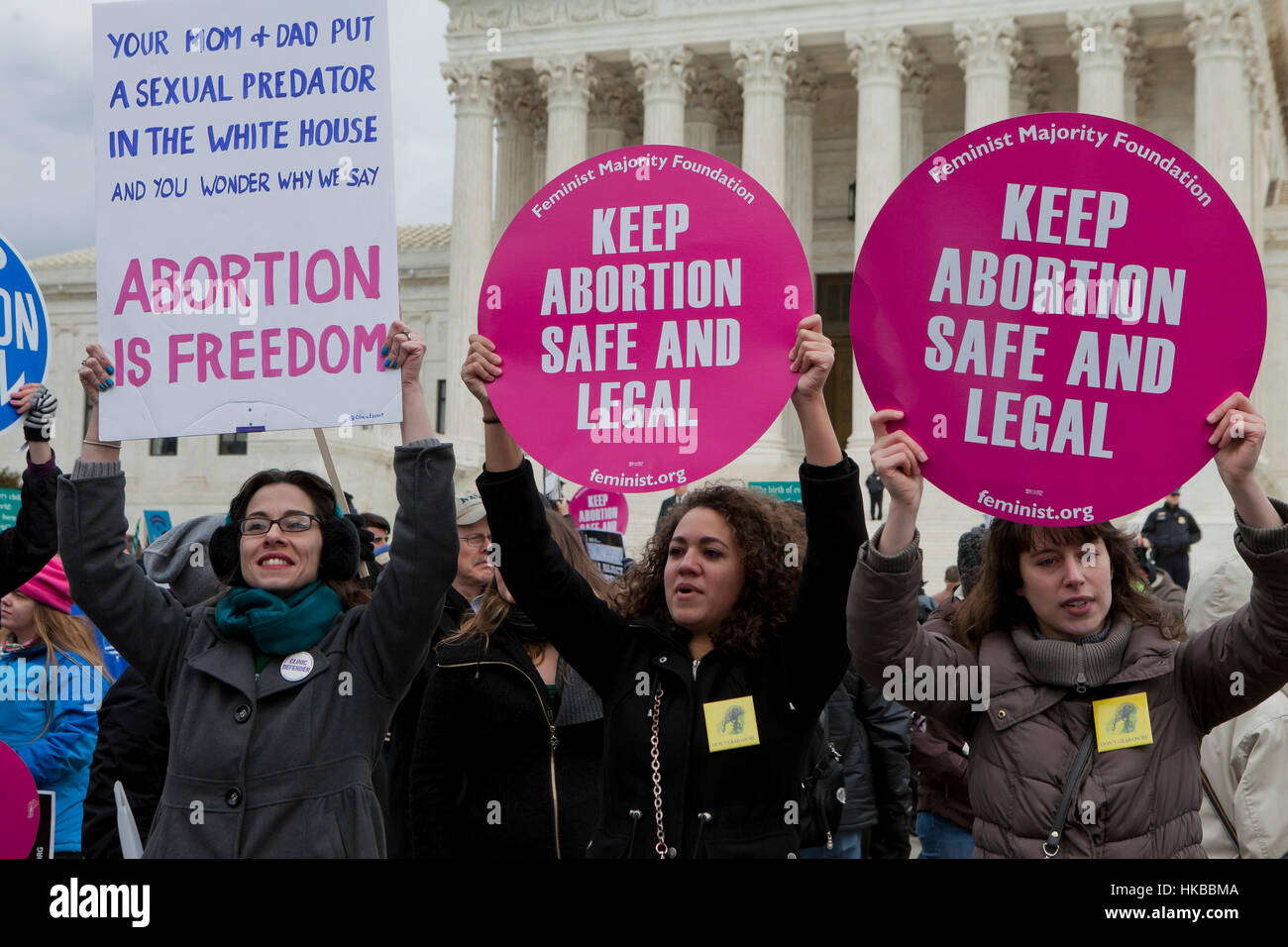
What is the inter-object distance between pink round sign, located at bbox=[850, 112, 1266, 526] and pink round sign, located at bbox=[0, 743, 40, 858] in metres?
2.63

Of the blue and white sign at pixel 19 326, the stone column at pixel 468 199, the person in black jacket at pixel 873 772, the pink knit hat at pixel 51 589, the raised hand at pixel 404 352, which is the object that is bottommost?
the person in black jacket at pixel 873 772

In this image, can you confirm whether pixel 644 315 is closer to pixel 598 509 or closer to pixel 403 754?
pixel 403 754

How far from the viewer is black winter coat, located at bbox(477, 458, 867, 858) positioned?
456 centimetres

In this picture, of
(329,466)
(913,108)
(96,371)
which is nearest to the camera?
(96,371)

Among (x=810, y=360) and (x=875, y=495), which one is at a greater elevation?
(x=875, y=495)

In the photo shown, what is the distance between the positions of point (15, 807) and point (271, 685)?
0.75m

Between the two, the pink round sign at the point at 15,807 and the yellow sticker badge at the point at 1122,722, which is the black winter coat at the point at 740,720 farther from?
the pink round sign at the point at 15,807

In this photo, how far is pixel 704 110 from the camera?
1785 inches

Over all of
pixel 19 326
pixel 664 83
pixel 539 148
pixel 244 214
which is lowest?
pixel 19 326

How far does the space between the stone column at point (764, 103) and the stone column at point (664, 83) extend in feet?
4.96

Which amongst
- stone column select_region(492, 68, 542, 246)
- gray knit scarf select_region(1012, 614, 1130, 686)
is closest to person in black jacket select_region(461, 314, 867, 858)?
gray knit scarf select_region(1012, 614, 1130, 686)

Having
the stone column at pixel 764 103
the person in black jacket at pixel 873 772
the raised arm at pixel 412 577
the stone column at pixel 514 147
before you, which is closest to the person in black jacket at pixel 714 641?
the raised arm at pixel 412 577

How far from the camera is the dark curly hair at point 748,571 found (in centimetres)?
479

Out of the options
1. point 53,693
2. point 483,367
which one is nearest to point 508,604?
point 483,367
